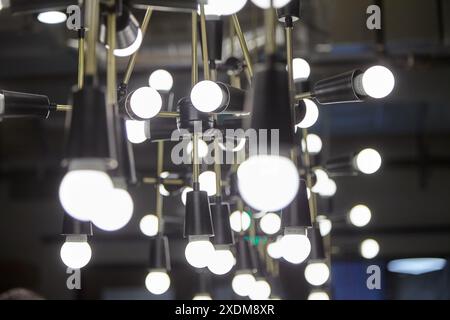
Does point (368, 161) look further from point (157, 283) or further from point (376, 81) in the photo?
point (157, 283)

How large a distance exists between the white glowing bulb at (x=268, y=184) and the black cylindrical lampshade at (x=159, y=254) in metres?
1.45

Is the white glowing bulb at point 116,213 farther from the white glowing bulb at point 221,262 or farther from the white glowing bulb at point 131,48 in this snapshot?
the white glowing bulb at point 221,262

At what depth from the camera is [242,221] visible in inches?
94.9

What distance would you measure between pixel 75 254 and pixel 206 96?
53cm

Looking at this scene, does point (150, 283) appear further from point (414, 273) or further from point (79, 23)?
point (414, 273)

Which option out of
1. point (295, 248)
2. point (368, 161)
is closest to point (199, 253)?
point (295, 248)

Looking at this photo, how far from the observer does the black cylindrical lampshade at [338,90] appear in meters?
1.60

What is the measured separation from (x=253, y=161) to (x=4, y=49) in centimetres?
431

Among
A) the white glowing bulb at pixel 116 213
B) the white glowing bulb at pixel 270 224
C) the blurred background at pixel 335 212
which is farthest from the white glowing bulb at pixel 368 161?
the blurred background at pixel 335 212

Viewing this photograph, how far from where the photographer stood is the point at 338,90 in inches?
64.7

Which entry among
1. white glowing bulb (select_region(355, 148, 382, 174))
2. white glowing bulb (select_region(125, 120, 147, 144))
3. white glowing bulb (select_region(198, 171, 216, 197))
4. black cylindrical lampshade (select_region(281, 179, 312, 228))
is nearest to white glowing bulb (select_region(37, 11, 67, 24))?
white glowing bulb (select_region(125, 120, 147, 144))

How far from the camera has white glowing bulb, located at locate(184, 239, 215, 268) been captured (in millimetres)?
1644

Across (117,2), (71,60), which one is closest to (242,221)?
(117,2)

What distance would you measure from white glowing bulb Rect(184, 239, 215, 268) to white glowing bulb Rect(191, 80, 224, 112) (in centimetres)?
38
